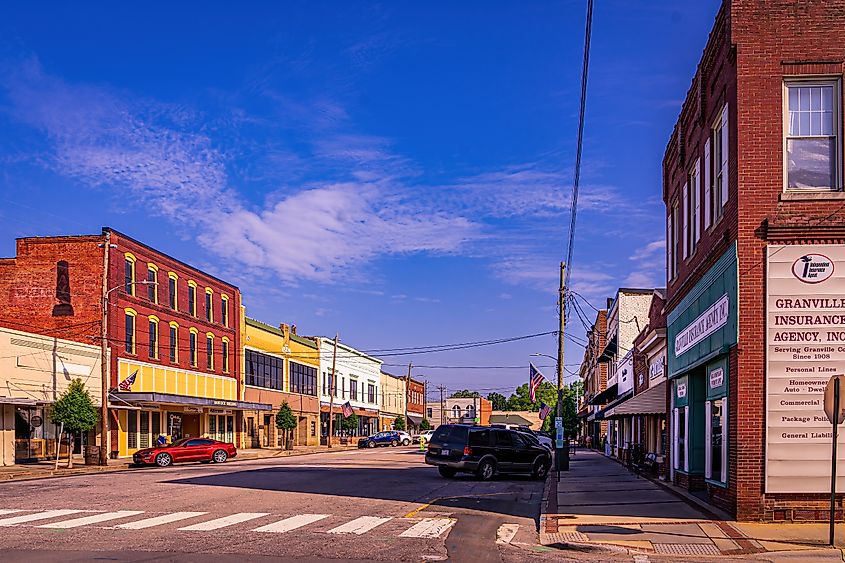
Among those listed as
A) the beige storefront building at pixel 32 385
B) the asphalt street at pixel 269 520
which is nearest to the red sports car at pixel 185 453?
the beige storefront building at pixel 32 385

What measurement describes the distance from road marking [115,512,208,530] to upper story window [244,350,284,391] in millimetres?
48542

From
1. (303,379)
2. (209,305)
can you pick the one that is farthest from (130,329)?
→ (303,379)

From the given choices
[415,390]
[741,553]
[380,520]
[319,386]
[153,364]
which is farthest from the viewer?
[415,390]

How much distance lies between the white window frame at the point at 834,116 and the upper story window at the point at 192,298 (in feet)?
148

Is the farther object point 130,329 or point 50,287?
point 130,329

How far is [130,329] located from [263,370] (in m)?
22.0

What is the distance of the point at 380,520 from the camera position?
664 inches

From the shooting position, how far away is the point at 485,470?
95.7 ft

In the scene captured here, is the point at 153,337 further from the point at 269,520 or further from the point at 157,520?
the point at 269,520

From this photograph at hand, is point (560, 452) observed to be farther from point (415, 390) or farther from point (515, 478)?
point (415, 390)

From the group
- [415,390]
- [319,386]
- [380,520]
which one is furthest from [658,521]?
[415,390]

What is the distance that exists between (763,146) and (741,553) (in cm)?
693

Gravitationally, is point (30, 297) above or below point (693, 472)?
above

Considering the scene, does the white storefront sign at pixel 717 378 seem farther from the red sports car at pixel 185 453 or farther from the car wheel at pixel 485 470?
the red sports car at pixel 185 453
